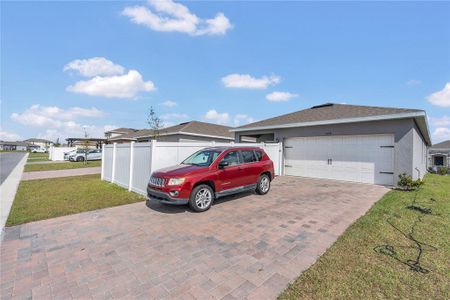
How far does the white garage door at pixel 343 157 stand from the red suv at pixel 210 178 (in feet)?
16.6

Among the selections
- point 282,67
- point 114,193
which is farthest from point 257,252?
point 282,67

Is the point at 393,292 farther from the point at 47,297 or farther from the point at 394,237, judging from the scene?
the point at 47,297

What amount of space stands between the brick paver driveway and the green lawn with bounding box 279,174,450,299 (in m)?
0.25

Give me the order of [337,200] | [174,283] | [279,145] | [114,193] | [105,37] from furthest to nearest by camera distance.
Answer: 1. [279,145]
2. [105,37]
3. [114,193]
4. [337,200]
5. [174,283]

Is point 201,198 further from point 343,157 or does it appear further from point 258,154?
point 343,157

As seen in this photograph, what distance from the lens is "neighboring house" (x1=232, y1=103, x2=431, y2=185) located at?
868cm

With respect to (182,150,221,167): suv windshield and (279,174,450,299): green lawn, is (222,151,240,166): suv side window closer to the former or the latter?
(182,150,221,167): suv windshield

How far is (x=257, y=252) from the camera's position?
11.3 ft

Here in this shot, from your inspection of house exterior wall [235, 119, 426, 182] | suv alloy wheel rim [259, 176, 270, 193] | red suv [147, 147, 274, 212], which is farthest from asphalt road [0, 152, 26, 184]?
house exterior wall [235, 119, 426, 182]

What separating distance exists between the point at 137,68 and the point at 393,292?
47.2ft

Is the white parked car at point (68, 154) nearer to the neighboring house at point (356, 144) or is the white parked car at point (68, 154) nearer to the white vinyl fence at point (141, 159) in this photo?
the white vinyl fence at point (141, 159)

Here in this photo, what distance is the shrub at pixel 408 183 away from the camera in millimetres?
8113

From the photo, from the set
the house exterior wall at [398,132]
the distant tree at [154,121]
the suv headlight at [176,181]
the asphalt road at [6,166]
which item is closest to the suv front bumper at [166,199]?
the suv headlight at [176,181]

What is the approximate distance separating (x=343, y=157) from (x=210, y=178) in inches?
312
